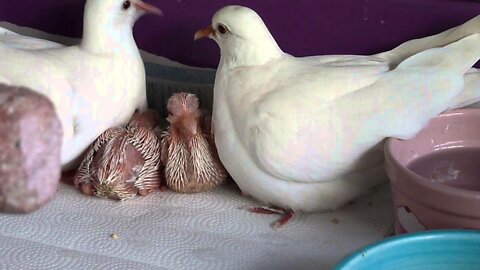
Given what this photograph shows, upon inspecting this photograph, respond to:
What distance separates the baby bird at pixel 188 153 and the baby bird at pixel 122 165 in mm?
17

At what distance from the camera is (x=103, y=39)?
2.80 ft

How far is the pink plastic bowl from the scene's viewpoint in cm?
61

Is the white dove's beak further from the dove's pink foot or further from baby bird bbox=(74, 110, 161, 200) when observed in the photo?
the dove's pink foot

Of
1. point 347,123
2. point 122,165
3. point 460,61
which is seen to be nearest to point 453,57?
point 460,61

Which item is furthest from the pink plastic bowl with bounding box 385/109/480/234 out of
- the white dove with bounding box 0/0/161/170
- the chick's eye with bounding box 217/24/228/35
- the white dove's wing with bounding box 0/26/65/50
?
the white dove's wing with bounding box 0/26/65/50

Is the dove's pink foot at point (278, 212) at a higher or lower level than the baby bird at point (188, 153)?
lower

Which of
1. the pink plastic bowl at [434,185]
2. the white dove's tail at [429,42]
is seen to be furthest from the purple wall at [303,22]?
the pink plastic bowl at [434,185]

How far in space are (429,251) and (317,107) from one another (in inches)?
7.6

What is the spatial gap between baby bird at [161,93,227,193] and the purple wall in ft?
0.49

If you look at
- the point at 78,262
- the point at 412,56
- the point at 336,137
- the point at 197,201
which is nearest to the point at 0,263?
the point at 78,262

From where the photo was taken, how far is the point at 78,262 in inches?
27.5

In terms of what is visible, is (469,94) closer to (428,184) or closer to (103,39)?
(428,184)

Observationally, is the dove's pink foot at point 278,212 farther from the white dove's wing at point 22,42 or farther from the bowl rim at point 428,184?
the white dove's wing at point 22,42

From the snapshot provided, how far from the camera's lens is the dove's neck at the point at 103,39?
851 millimetres
